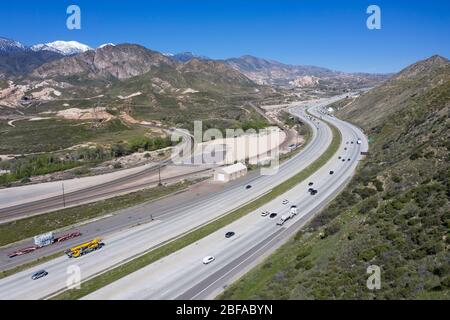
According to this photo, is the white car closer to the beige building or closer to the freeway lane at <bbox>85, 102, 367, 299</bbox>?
the freeway lane at <bbox>85, 102, 367, 299</bbox>

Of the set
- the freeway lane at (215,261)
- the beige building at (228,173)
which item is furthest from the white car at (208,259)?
the beige building at (228,173)

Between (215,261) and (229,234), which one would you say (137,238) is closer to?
(229,234)

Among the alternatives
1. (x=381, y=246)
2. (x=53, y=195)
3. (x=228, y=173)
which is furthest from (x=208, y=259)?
(x=53, y=195)

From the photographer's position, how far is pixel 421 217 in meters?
29.1

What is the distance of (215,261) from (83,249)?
16680 millimetres

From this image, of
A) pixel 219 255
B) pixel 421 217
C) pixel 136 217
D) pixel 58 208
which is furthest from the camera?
pixel 58 208

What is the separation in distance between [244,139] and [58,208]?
83848mm

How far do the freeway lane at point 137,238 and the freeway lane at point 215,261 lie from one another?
538cm

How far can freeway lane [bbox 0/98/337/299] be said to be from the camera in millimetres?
37812

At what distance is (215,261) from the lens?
4084 centimetres

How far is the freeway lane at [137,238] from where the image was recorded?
37.8 m
